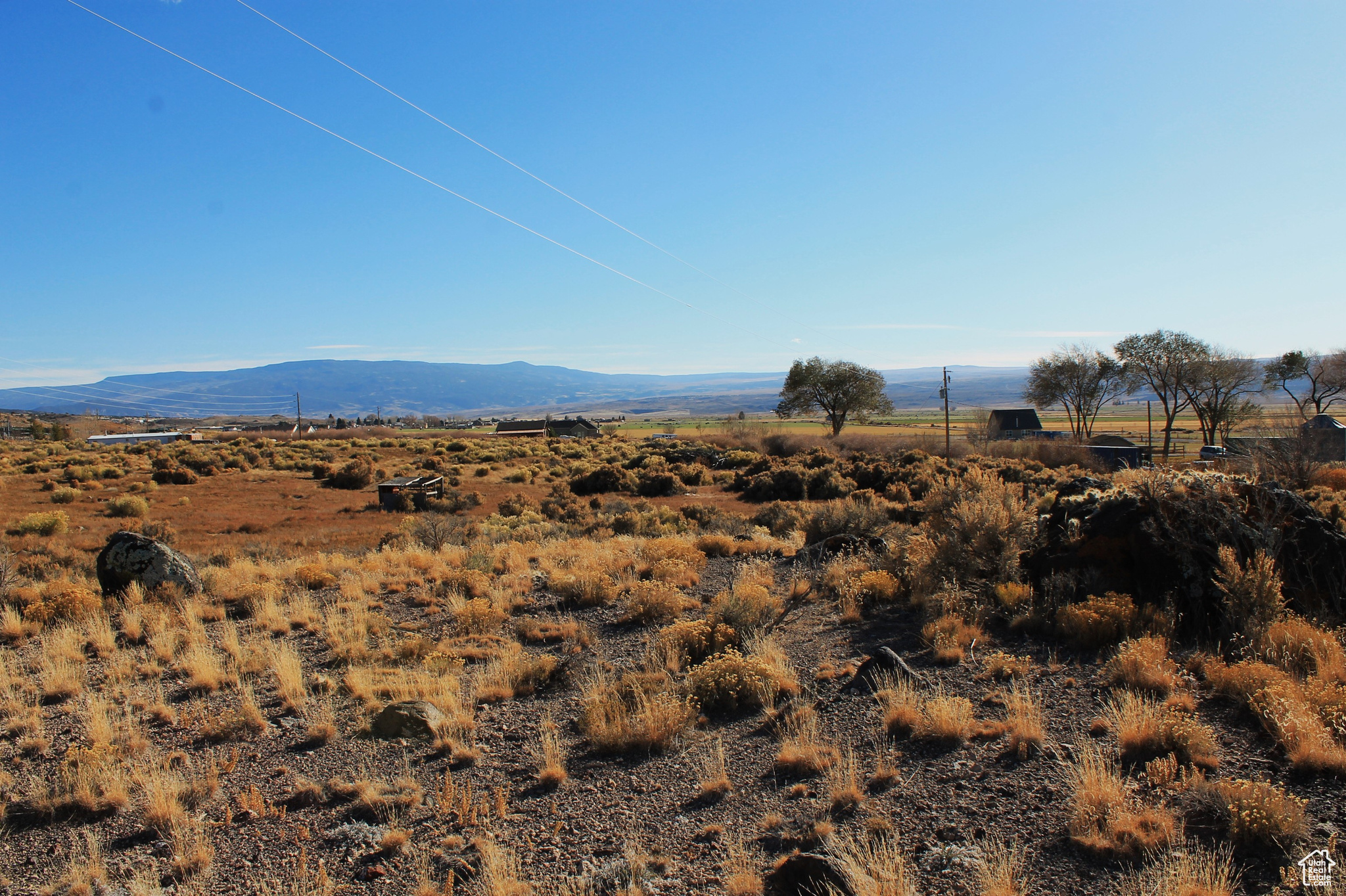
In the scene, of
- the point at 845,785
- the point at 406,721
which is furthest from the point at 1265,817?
the point at 406,721

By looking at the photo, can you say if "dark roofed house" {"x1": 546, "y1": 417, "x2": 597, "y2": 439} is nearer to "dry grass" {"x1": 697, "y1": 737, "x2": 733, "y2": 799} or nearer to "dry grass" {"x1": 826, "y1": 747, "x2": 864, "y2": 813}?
"dry grass" {"x1": 697, "y1": 737, "x2": 733, "y2": 799}

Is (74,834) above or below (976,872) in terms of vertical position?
below

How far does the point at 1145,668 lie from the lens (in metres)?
6.04

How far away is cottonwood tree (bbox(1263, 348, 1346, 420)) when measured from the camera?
50.3 metres

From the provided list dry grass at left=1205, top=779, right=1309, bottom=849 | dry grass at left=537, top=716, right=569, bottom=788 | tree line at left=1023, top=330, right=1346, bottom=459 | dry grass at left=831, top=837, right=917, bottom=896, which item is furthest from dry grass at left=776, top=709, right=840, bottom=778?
tree line at left=1023, top=330, right=1346, bottom=459

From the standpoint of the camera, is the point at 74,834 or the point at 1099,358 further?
the point at 1099,358

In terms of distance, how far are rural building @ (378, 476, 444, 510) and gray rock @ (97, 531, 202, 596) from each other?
1403 centimetres

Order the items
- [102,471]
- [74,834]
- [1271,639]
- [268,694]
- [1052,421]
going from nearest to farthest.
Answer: [74,834], [1271,639], [268,694], [102,471], [1052,421]

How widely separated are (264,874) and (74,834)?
5.70 feet

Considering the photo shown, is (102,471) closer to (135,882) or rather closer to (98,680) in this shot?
(98,680)

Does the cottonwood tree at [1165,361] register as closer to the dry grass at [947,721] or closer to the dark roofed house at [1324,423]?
the dark roofed house at [1324,423]

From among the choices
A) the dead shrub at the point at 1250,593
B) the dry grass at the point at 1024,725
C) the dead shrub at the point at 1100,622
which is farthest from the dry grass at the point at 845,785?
the dead shrub at the point at 1250,593

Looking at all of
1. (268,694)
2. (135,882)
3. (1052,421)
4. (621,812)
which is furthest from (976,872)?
(1052,421)

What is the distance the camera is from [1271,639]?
20.9 ft
